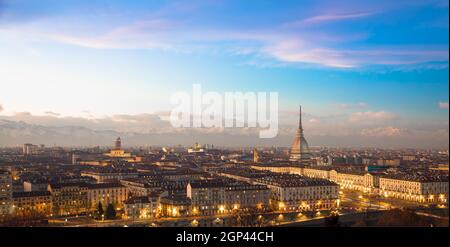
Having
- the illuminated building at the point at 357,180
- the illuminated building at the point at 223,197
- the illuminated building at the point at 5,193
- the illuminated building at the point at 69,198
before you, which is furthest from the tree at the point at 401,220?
the illuminated building at the point at 357,180

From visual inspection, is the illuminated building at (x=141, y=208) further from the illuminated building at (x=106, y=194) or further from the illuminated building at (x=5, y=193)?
the illuminated building at (x=5, y=193)

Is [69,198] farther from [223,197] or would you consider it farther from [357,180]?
[357,180]

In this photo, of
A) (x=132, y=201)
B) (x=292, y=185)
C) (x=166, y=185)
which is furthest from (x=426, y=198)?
(x=132, y=201)

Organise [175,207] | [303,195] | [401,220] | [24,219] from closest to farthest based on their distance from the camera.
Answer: [401,220] → [24,219] → [175,207] → [303,195]

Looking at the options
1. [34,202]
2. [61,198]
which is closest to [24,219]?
[34,202]

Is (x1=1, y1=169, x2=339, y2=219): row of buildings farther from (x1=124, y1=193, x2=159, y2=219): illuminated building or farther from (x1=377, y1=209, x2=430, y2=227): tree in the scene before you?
(x1=377, y1=209, x2=430, y2=227): tree
